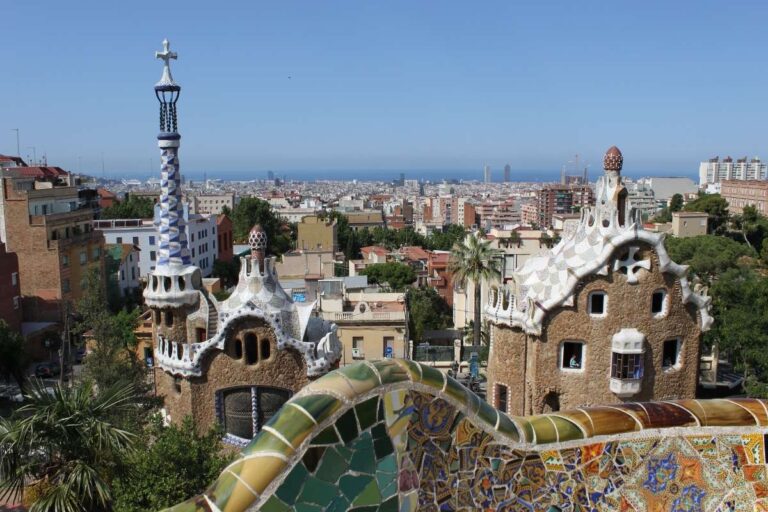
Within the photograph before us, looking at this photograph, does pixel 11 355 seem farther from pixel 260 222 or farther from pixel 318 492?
pixel 260 222

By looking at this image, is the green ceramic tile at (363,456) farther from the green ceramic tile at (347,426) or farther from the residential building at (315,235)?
the residential building at (315,235)

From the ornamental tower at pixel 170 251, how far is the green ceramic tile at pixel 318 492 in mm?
13545

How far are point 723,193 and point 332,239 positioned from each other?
69917 millimetres

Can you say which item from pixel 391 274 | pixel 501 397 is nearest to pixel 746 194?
pixel 391 274

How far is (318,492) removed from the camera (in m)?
6.40

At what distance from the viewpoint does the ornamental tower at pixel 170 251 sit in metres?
19.1

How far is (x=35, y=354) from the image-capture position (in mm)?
38375

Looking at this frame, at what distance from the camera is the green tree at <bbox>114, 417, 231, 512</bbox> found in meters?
12.1

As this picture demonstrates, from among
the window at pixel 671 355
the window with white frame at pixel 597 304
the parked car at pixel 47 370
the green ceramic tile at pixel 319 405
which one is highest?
the green ceramic tile at pixel 319 405

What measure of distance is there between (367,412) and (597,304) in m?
12.8

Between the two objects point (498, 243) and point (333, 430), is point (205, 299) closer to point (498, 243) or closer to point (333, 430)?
point (333, 430)

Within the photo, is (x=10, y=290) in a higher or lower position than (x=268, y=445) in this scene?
lower

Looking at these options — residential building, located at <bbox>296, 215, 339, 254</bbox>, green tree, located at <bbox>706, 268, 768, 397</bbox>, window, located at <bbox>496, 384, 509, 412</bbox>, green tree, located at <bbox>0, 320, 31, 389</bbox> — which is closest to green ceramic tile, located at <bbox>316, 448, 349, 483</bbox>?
window, located at <bbox>496, 384, 509, 412</bbox>

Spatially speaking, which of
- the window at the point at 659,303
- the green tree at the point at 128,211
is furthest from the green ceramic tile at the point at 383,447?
the green tree at the point at 128,211
